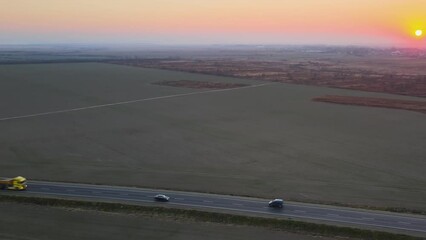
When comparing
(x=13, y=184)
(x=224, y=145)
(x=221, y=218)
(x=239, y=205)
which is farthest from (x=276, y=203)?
(x=13, y=184)

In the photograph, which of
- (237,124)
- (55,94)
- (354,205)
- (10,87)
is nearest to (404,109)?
(237,124)

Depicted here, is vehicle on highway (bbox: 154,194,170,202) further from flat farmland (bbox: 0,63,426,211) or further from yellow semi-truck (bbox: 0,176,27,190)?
yellow semi-truck (bbox: 0,176,27,190)

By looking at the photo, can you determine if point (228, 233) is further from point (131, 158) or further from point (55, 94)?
point (55, 94)

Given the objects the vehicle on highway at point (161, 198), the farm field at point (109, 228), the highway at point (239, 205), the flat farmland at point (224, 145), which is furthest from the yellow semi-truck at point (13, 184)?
the vehicle on highway at point (161, 198)

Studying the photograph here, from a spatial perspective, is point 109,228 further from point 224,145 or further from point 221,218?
point 224,145

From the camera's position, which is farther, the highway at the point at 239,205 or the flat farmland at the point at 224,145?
the flat farmland at the point at 224,145

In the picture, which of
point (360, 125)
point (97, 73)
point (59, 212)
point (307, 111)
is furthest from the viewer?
point (97, 73)

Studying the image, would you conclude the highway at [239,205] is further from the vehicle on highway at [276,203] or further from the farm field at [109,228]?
the farm field at [109,228]
